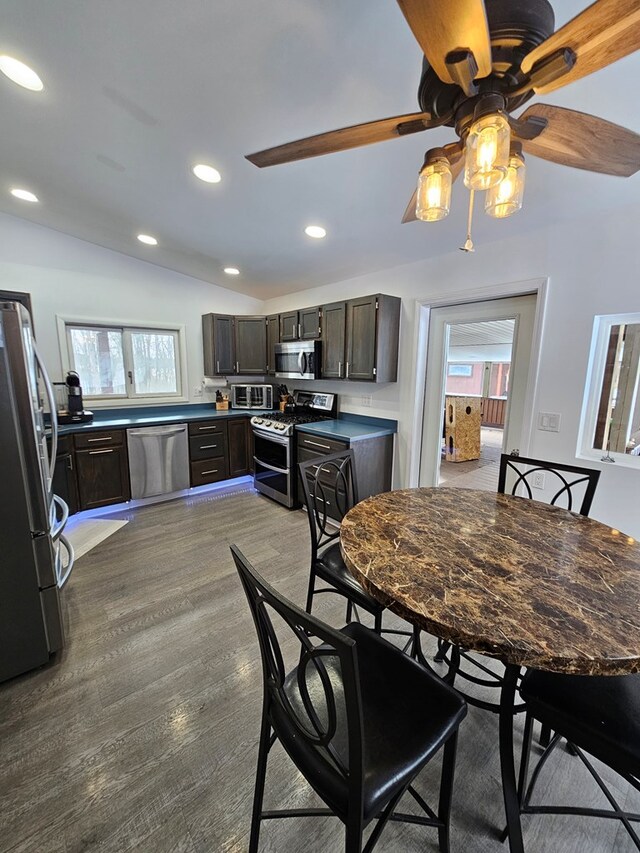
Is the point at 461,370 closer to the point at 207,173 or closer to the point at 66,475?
the point at 207,173

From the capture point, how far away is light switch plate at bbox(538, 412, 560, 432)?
2.37 metres

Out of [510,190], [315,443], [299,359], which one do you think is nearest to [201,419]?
[299,359]

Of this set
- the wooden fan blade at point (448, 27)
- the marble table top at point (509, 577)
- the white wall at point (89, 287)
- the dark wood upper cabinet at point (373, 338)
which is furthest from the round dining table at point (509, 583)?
the white wall at point (89, 287)

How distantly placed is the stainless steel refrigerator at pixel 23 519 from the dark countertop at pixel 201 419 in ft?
6.03

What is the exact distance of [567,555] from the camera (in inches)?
47.8

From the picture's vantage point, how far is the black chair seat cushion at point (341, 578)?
1520 millimetres

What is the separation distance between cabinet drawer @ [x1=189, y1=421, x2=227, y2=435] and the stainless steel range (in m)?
0.38

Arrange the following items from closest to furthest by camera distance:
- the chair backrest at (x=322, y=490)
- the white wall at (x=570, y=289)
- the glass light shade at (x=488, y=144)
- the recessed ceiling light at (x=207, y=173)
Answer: the glass light shade at (x=488, y=144)
the chair backrest at (x=322, y=490)
the white wall at (x=570, y=289)
the recessed ceiling light at (x=207, y=173)

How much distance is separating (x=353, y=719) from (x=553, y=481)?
2.32 metres

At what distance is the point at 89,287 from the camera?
151 inches

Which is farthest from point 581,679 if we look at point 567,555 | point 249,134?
Answer: point 249,134

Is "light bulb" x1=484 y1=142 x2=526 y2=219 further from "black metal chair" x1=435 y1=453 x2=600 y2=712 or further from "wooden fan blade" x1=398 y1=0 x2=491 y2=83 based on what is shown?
"black metal chair" x1=435 y1=453 x2=600 y2=712

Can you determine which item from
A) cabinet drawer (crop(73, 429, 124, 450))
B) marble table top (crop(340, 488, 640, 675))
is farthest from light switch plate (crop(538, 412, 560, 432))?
cabinet drawer (crop(73, 429, 124, 450))

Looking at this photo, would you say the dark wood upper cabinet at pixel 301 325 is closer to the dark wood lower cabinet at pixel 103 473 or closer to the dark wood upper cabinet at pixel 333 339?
the dark wood upper cabinet at pixel 333 339
